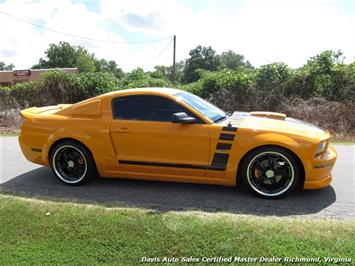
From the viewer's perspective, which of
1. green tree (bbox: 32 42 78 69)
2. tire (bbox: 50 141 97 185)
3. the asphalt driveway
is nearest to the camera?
the asphalt driveway

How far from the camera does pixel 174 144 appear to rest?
4074 millimetres

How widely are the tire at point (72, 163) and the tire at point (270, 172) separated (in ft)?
7.47

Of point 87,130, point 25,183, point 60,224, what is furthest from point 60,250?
point 25,183

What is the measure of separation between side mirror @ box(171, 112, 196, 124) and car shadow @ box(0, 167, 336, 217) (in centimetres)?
101

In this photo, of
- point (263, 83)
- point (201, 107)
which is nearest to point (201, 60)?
point (263, 83)

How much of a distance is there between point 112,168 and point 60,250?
179 centimetres

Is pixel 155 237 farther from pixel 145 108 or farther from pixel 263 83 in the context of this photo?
pixel 263 83

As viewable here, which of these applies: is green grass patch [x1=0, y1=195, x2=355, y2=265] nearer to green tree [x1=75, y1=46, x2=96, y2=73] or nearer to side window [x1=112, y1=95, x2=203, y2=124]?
side window [x1=112, y1=95, x2=203, y2=124]

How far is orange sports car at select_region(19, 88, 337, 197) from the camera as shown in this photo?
3840 mm

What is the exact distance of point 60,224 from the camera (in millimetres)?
3129

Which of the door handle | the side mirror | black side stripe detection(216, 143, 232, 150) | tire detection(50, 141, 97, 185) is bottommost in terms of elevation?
tire detection(50, 141, 97, 185)

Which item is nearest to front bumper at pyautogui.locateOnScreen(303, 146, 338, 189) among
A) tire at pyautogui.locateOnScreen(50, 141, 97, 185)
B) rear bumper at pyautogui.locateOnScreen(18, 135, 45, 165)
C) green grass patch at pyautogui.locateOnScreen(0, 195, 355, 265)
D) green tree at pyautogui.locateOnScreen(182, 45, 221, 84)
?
green grass patch at pyautogui.locateOnScreen(0, 195, 355, 265)

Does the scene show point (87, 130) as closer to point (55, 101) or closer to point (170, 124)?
point (170, 124)

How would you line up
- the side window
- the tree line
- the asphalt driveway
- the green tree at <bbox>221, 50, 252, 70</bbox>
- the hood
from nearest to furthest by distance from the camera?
the asphalt driveway < the hood < the side window < the tree line < the green tree at <bbox>221, 50, 252, 70</bbox>
